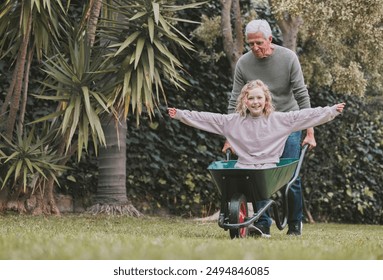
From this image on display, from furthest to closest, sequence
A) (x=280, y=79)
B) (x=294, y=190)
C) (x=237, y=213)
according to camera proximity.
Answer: (x=294, y=190) → (x=280, y=79) → (x=237, y=213)

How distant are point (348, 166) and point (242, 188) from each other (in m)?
5.48

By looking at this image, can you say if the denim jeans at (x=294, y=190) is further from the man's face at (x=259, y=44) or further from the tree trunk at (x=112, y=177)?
the tree trunk at (x=112, y=177)

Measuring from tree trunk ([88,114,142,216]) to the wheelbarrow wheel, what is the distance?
9.61 ft

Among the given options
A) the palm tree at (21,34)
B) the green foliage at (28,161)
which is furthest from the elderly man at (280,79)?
the green foliage at (28,161)

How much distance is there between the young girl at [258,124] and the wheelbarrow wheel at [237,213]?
0.27 metres

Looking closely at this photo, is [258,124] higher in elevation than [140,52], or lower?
lower

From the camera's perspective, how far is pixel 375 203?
9.79 m

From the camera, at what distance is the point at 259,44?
185 inches

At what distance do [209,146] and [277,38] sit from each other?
1.66 metres

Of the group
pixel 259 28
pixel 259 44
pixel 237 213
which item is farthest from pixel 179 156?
pixel 237 213

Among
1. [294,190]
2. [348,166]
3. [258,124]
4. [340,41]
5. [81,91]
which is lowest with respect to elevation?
[348,166]

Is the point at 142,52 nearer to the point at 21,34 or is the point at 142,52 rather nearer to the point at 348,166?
the point at 21,34

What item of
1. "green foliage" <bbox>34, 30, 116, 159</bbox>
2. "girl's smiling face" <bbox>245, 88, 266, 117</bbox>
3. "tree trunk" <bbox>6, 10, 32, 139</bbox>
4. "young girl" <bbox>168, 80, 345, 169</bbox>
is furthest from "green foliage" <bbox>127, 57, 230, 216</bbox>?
"girl's smiling face" <bbox>245, 88, 266, 117</bbox>
